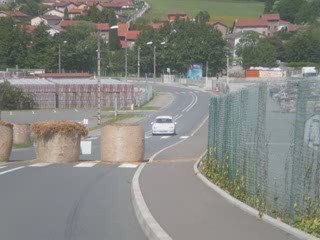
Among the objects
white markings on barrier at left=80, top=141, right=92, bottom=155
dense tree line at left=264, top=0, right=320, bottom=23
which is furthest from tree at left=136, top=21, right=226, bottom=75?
white markings on barrier at left=80, top=141, right=92, bottom=155

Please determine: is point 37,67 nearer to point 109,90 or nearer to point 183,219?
point 109,90

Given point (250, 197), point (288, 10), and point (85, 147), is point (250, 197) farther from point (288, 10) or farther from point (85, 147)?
point (288, 10)

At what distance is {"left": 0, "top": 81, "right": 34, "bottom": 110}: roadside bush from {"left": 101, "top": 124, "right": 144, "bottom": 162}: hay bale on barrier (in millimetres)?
56755

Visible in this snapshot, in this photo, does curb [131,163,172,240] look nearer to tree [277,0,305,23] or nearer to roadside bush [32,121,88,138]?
roadside bush [32,121,88,138]

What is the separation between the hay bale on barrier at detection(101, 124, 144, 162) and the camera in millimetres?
26656

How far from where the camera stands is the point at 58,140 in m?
26.5

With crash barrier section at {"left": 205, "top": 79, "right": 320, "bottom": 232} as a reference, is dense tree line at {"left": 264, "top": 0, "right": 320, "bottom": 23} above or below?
above

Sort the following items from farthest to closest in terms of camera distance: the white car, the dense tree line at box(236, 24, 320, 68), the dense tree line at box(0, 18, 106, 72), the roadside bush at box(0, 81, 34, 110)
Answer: the dense tree line at box(0, 18, 106, 72), the roadside bush at box(0, 81, 34, 110), the white car, the dense tree line at box(236, 24, 320, 68)

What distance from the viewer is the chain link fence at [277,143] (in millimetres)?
10555

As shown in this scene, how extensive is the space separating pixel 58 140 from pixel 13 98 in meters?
60.0

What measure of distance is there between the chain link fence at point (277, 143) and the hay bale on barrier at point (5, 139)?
11.6 m

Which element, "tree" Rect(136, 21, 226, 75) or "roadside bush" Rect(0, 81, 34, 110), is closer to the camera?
"roadside bush" Rect(0, 81, 34, 110)

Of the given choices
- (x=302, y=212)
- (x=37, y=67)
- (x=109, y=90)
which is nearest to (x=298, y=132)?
(x=302, y=212)

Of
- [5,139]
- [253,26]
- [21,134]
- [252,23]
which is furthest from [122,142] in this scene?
[252,23]
